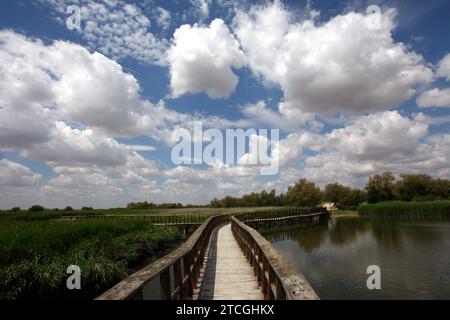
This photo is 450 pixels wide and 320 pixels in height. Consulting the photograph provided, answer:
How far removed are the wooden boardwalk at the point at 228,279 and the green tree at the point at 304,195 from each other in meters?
82.2

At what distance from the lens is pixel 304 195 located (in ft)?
301

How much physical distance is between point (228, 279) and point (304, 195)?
283 feet

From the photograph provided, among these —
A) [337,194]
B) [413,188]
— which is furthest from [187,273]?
[337,194]

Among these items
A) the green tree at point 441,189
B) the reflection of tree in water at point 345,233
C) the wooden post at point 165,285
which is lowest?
the reflection of tree in water at point 345,233

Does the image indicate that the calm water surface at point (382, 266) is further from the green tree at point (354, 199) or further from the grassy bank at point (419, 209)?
the green tree at point (354, 199)

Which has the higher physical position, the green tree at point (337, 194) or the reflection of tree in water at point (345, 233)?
the green tree at point (337, 194)

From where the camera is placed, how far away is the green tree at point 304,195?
9162cm

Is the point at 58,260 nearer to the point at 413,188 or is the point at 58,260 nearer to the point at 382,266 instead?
the point at 382,266

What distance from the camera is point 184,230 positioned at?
1521 inches

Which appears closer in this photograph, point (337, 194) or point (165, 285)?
point (165, 285)
